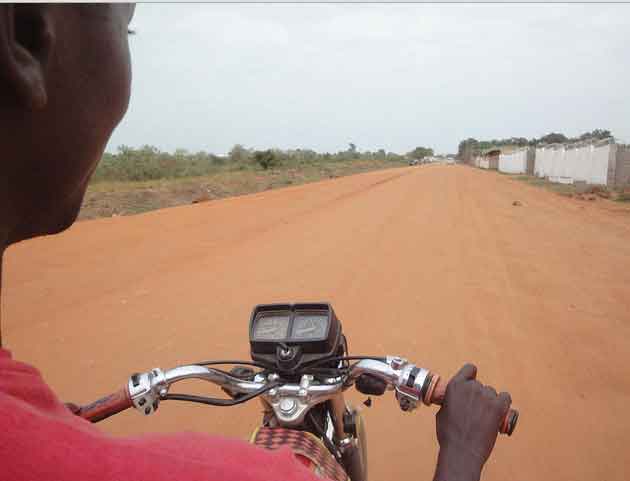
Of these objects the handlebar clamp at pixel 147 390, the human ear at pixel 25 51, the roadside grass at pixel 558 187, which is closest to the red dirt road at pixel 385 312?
the handlebar clamp at pixel 147 390

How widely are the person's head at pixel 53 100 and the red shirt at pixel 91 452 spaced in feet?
0.92

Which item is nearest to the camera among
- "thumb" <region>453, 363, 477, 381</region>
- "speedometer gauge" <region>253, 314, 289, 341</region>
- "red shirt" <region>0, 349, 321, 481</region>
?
"red shirt" <region>0, 349, 321, 481</region>

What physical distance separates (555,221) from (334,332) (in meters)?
10.9

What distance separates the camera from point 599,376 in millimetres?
3670

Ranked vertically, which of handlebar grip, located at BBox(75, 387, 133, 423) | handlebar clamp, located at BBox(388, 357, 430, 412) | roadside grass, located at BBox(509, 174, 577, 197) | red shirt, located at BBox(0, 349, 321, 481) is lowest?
roadside grass, located at BBox(509, 174, 577, 197)

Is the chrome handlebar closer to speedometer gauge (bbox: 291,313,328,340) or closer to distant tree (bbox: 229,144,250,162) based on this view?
speedometer gauge (bbox: 291,313,328,340)

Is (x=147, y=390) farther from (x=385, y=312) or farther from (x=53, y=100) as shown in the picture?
(x=385, y=312)

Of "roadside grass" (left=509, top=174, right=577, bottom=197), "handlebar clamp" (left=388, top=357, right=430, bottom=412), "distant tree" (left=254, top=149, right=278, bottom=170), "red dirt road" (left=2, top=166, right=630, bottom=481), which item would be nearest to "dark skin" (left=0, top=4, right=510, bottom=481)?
"handlebar clamp" (left=388, top=357, right=430, bottom=412)

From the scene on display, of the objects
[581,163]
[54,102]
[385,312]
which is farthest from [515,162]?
[54,102]

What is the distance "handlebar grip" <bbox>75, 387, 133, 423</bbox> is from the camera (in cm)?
154

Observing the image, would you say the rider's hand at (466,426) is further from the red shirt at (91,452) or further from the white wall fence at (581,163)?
the white wall fence at (581,163)

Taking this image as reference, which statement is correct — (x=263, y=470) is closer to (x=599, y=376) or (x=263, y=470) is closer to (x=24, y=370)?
(x=24, y=370)

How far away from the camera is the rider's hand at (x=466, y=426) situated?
1.26m

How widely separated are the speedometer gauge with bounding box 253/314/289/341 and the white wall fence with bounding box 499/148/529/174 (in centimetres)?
4286
